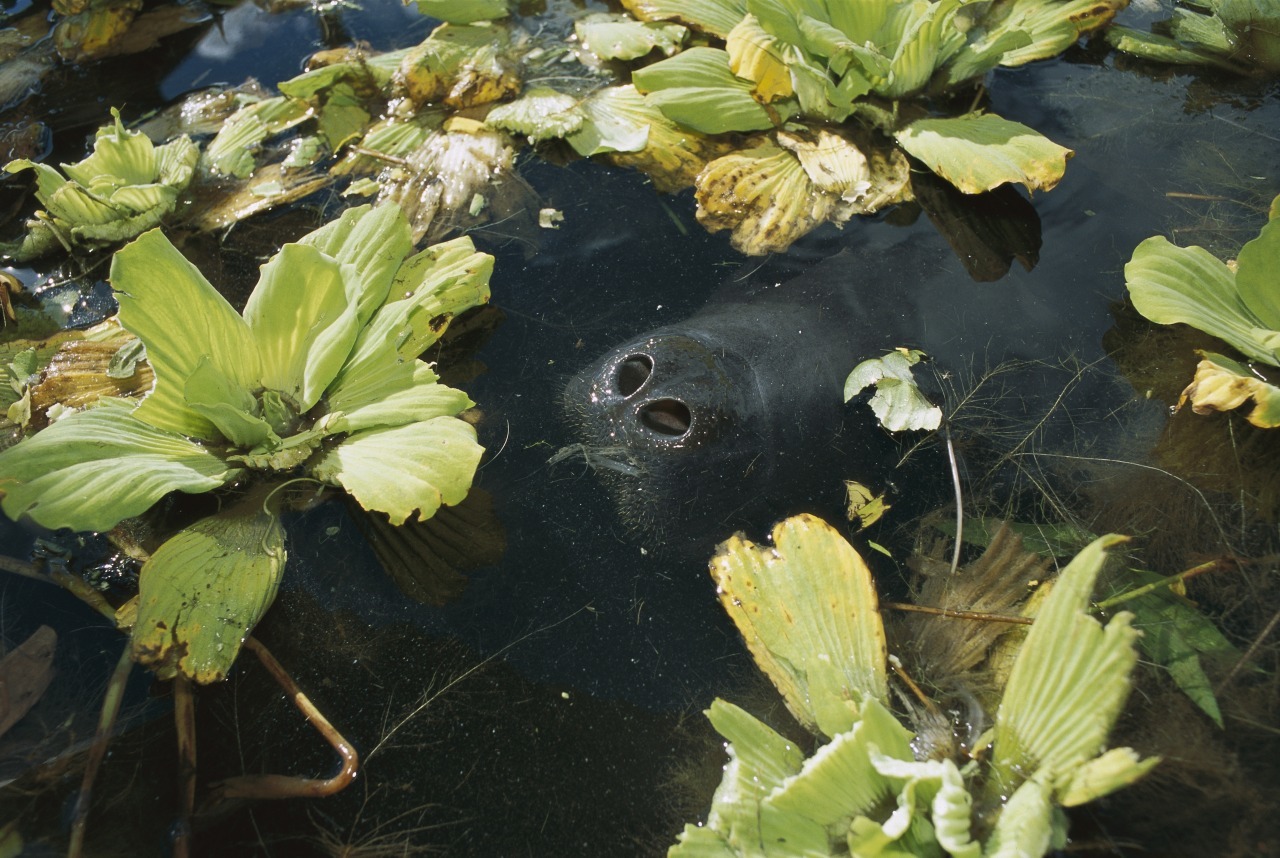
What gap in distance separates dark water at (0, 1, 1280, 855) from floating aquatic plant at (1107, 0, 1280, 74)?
298 millimetres

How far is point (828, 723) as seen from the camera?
1427mm

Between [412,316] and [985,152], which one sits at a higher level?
[985,152]

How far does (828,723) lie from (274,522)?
1.16 m

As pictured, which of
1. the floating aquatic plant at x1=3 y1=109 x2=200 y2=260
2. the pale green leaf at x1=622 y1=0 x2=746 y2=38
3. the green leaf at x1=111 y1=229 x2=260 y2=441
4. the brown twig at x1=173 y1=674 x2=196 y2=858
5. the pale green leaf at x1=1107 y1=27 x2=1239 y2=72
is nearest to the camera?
the brown twig at x1=173 y1=674 x2=196 y2=858

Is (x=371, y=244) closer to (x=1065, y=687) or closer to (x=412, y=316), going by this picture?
(x=412, y=316)

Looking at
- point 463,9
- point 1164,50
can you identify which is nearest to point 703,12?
point 463,9

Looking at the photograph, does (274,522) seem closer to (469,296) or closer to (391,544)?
(391,544)

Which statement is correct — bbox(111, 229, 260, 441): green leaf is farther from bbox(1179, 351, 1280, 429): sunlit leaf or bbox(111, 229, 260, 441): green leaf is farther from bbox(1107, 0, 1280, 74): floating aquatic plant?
bbox(1107, 0, 1280, 74): floating aquatic plant

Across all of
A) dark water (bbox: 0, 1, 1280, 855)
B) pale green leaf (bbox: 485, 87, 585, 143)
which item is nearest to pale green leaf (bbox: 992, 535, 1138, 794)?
dark water (bbox: 0, 1, 1280, 855)

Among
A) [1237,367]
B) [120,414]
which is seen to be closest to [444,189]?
[120,414]

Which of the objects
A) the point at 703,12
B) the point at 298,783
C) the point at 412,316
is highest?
the point at 703,12

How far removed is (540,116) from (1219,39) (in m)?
2.03

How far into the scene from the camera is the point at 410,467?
5.61 ft

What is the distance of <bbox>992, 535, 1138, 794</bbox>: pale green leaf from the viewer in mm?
1232
